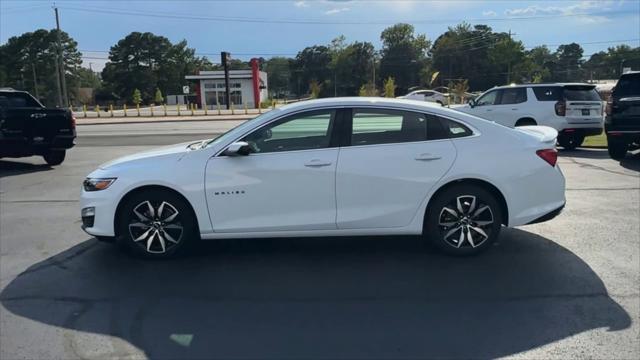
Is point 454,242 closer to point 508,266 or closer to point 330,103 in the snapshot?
point 508,266

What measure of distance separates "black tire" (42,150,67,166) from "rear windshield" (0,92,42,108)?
3.99 ft

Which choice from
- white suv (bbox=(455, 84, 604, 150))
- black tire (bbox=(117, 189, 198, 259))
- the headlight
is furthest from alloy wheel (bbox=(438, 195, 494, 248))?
white suv (bbox=(455, 84, 604, 150))

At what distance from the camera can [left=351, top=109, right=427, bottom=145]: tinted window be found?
521 cm

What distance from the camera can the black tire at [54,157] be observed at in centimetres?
1286

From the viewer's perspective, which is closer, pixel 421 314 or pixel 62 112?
pixel 421 314

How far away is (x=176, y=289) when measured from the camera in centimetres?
464

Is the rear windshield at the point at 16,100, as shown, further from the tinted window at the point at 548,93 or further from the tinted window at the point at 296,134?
the tinted window at the point at 548,93

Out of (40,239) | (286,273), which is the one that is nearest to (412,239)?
(286,273)

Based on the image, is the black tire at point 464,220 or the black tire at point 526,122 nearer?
the black tire at point 464,220

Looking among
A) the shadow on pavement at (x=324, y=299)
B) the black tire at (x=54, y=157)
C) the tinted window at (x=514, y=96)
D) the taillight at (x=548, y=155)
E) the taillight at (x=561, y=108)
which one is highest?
the tinted window at (x=514, y=96)

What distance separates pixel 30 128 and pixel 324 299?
33.2ft

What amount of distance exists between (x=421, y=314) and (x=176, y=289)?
2.11m

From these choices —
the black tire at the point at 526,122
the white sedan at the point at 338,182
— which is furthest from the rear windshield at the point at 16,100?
the black tire at the point at 526,122

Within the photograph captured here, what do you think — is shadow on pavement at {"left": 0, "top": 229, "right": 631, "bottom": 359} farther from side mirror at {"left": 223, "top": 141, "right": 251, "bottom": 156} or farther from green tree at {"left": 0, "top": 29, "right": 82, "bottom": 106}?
green tree at {"left": 0, "top": 29, "right": 82, "bottom": 106}
